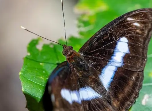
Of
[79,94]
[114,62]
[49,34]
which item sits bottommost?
[79,94]

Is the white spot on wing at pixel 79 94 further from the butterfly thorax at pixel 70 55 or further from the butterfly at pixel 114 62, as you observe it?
the butterfly thorax at pixel 70 55

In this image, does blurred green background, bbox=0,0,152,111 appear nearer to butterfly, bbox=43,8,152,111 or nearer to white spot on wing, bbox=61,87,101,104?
butterfly, bbox=43,8,152,111

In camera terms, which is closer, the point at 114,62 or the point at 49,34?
the point at 114,62

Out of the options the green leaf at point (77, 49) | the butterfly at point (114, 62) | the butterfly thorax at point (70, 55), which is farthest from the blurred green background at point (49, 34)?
the butterfly thorax at point (70, 55)

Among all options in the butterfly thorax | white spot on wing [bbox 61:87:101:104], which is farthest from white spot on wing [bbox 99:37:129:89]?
the butterfly thorax

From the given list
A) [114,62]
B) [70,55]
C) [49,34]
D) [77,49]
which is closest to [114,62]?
[114,62]

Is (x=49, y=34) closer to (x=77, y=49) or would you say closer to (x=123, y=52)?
(x=77, y=49)

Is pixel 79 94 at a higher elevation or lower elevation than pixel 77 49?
lower
